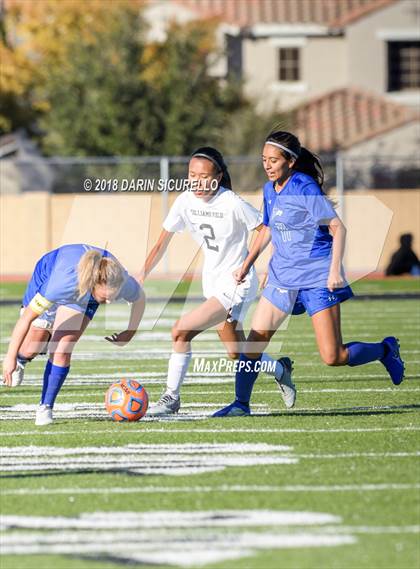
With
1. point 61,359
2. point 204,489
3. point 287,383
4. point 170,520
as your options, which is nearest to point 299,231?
point 287,383

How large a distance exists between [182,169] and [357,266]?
13.1 feet

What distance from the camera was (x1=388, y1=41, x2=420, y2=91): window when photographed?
39906 millimetres

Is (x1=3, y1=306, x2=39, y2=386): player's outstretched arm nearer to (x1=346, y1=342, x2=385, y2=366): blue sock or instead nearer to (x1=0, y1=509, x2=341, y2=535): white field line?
(x1=0, y1=509, x2=341, y2=535): white field line

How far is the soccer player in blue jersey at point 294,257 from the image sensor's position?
898 cm

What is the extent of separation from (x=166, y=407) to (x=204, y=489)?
8.50 feet

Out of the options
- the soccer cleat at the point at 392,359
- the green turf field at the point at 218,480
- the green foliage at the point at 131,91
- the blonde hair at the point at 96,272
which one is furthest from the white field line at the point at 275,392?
the green foliage at the point at 131,91

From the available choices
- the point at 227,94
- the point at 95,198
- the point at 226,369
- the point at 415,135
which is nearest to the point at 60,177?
the point at 95,198

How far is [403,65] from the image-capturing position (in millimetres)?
40156

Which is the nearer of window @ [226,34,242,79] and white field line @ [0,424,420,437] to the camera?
white field line @ [0,424,420,437]

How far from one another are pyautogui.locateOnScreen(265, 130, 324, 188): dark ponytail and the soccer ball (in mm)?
1821

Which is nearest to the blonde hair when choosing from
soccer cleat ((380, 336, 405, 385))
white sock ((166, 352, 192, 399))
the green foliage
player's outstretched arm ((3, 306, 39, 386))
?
player's outstretched arm ((3, 306, 39, 386))

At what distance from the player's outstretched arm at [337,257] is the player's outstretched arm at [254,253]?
55 cm

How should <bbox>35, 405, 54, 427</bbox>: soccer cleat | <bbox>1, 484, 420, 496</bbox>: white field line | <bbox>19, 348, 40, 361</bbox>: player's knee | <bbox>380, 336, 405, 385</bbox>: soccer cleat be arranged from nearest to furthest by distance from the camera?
<bbox>1, 484, 420, 496</bbox>: white field line
<bbox>35, 405, 54, 427</bbox>: soccer cleat
<bbox>380, 336, 405, 385</bbox>: soccer cleat
<bbox>19, 348, 40, 361</bbox>: player's knee

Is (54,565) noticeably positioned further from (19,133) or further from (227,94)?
(19,133)
